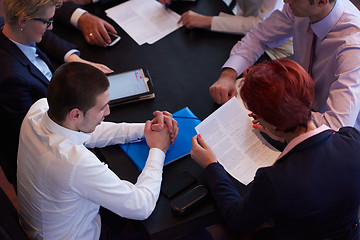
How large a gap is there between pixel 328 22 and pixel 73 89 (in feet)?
3.40

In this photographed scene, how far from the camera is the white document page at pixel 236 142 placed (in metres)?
1.16

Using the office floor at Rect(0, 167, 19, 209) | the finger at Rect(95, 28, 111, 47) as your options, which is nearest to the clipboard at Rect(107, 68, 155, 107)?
the finger at Rect(95, 28, 111, 47)

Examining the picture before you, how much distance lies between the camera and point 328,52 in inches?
54.1

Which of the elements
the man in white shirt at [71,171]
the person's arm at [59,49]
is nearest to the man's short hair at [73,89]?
the man in white shirt at [71,171]

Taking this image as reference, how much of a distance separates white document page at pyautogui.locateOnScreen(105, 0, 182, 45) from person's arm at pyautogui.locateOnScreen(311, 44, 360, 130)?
89cm

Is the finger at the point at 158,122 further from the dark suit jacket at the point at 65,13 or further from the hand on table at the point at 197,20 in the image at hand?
the dark suit jacket at the point at 65,13

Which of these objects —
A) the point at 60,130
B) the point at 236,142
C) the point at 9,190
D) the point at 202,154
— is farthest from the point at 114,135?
the point at 9,190

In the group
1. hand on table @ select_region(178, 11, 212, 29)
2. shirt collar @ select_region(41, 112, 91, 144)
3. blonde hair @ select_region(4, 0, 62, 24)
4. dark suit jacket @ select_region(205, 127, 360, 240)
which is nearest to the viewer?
dark suit jacket @ select_region(205, 127, 360, 240)

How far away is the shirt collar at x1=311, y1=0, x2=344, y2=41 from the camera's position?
51.2 inches

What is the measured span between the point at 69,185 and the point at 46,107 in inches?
14.6

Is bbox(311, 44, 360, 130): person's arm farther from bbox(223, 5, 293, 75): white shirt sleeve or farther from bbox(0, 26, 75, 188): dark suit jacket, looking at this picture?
bbox(0, 26, 75, 188): dark suit jacket

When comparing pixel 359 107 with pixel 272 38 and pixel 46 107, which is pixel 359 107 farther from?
pixel 46 107

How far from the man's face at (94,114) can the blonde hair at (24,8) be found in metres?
0.56

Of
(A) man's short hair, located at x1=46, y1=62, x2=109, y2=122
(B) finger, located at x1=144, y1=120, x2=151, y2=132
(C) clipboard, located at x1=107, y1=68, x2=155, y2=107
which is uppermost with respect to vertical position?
(A) man's short hair, located at x1=46, y1=62, x2=109, y2=122
